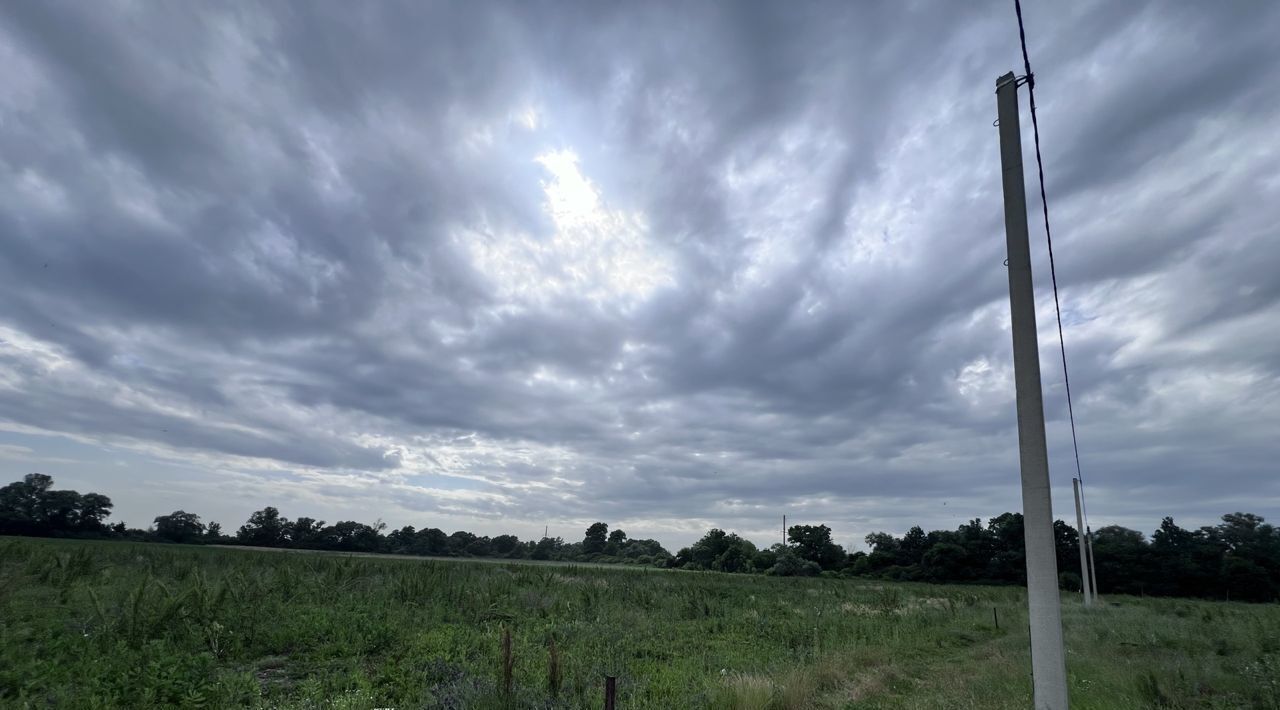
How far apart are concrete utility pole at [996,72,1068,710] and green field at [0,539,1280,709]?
14.0 feet

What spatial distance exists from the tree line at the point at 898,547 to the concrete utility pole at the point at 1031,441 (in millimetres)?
73783

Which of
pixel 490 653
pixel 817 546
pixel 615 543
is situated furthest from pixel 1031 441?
pixel 615 543

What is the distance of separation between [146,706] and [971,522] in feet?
337

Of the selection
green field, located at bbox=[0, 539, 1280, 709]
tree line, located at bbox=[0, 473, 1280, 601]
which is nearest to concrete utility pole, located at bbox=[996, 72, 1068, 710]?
green field, located at bbox=[0, 539, 1280, 709]

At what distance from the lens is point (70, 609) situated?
39.7 feet

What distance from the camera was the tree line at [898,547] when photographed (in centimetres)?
6588

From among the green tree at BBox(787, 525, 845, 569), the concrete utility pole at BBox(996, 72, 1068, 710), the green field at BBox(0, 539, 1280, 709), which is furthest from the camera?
the green tree at BBox(787, 525, 845, 569)

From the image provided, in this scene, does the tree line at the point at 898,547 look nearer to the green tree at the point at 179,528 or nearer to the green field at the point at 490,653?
the green tree at the point at 179,528

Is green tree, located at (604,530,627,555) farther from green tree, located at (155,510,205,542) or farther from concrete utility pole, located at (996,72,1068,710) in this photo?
concrete utility pole, located at (996,72,1068,710)

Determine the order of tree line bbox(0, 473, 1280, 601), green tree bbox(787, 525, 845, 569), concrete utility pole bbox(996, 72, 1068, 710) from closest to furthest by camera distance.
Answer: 1. concrete utility pole bbox(996, 72, 1068, 710)
2. tree line bbox(0, 473, 1280, 601)
3. green tree bbox(787, 525, 845, 569)

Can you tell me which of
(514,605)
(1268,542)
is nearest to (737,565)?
(1268,542)

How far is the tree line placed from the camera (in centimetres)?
6588

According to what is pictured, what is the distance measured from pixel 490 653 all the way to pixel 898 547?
96.1 m

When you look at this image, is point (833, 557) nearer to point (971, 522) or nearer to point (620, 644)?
Result: point (971, 522)
